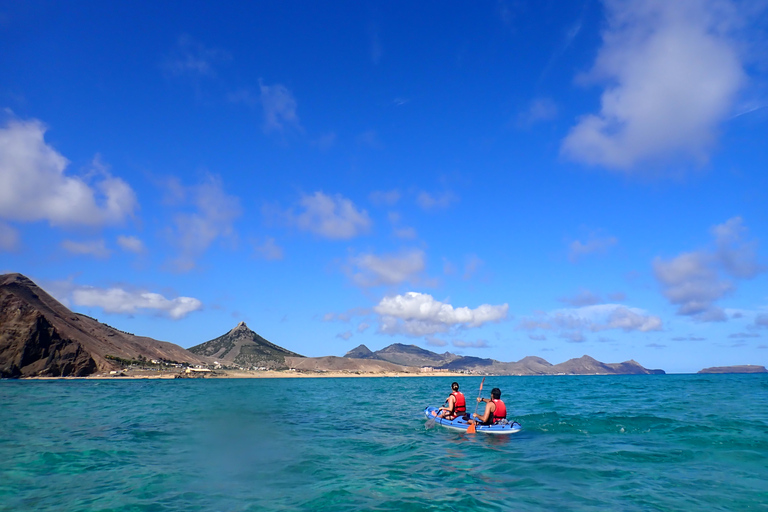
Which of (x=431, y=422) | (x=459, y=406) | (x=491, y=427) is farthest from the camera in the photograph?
(x=431, y=422)

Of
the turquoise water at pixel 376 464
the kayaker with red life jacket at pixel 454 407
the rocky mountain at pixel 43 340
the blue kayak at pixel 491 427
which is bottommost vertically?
the turquoise water at pixel 376 464

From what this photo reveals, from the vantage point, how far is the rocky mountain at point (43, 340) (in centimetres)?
10362

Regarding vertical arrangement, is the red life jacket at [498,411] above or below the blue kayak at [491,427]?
above

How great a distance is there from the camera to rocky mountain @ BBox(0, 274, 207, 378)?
10362cm

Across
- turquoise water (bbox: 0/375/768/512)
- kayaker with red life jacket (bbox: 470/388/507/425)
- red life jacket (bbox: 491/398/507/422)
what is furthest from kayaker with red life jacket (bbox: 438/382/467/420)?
red life jacket (bbox: 491/398/507/422)

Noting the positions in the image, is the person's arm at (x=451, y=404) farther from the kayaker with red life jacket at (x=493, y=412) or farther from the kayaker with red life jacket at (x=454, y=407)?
the kayaker with red life jacket at (x=493, y=412)

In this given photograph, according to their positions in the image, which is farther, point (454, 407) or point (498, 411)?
point (454, 407)

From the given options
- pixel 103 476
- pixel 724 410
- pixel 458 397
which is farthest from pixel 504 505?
pixel 724 410

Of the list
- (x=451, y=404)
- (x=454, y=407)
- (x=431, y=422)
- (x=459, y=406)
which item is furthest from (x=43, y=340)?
(x=459, y=406)

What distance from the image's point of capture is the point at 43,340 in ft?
354

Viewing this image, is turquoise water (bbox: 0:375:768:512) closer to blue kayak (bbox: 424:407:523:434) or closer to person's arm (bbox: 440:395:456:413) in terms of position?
blue kayak (bbox: 424:407:523:434)

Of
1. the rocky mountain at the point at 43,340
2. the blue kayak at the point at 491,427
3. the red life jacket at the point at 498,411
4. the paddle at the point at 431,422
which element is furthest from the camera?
the rocky mountain at the point at 43,340

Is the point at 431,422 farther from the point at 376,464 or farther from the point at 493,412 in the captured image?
the point at 376,464

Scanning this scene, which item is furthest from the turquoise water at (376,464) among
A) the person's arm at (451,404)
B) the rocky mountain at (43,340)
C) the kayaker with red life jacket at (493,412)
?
the rocky mountain at (43,340)
